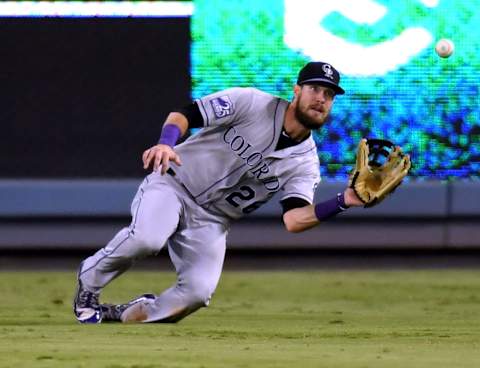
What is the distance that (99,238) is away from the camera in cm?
1027

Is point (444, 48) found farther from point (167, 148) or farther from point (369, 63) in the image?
point (167, 148)

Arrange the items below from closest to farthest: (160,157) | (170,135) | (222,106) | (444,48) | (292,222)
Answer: (160,157)
(170,135)
(292,222)
(222,106)
(444,48)

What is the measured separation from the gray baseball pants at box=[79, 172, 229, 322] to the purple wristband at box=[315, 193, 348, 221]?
0.84 m

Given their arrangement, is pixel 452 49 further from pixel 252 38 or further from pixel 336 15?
pixel 252 38

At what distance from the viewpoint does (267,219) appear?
10312 millimetres

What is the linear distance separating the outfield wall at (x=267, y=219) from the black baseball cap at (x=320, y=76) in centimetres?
358

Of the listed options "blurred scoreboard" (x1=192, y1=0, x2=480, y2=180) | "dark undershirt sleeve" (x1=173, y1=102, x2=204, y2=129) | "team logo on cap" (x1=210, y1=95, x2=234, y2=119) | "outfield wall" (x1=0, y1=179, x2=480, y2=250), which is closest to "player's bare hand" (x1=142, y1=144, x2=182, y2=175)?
"dark undershirt sleeve" (x1=173, y1=102, x2=204, y2=129)

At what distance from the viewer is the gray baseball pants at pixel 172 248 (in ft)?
21.5

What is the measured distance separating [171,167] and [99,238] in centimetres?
347

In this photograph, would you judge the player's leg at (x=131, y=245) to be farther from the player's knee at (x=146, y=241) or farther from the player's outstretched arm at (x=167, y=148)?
the player's outstretched arm at (x=167, y=148)

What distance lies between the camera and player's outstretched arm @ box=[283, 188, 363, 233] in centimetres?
622

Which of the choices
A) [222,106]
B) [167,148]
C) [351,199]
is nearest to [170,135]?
[167,148]

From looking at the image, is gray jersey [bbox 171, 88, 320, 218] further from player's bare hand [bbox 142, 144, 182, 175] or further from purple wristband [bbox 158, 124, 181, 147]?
player's bare hand [bbox 142, 144, 182, 175]

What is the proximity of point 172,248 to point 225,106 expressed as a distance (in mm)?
937
